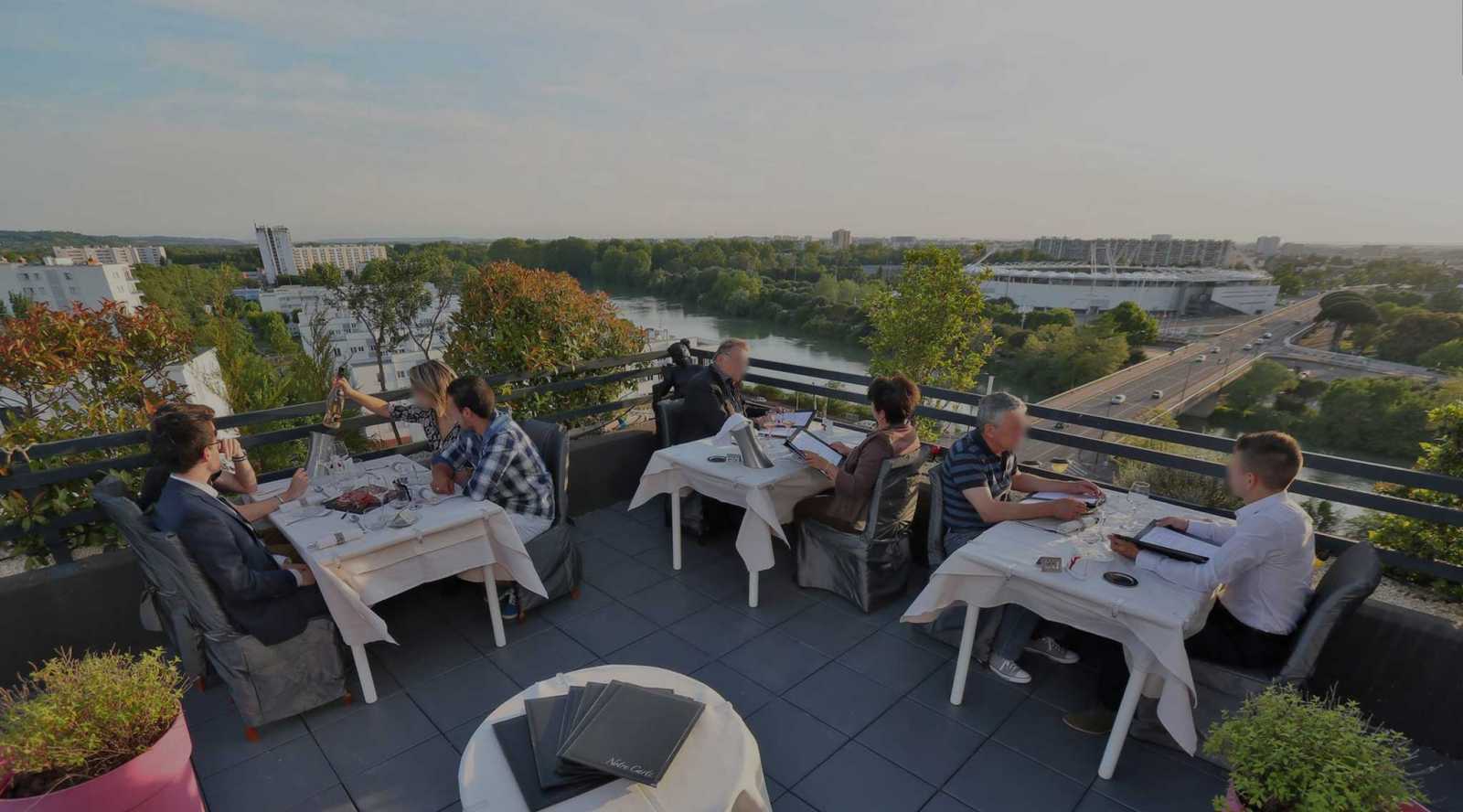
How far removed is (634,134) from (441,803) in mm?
9707

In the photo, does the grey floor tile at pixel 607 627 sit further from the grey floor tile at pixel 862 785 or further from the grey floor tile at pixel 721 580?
the grey floor tile at pixel 862 785

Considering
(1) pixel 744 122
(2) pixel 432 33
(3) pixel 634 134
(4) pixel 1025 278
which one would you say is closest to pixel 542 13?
(2) pixel 432 33

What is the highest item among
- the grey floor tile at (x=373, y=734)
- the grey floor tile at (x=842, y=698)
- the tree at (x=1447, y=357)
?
the grey floor tile at (x=373, y=734)

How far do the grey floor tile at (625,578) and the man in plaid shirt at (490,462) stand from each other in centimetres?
70

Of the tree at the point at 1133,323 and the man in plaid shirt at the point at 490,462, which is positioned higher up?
the man in plaid shirt at the point at 490,462

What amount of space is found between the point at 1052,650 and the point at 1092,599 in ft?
3.41

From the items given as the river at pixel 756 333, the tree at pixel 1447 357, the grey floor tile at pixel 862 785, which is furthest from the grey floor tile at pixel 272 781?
the tree at pixel 1447 357

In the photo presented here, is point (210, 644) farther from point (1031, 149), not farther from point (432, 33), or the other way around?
point (1031, 149)

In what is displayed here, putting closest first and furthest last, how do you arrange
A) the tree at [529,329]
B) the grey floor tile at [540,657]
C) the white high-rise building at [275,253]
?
the grey floor tile at [540,657] → the tree at [529,329] → the white high-rise building at [275,253]

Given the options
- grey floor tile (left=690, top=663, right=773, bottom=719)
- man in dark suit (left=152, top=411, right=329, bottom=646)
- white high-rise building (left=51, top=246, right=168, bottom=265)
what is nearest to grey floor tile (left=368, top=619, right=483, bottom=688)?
man in dark suit (left=152, top=411, right=329, bottom=646)

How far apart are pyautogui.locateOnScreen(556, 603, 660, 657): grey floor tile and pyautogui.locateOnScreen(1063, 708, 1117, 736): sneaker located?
6.97ft

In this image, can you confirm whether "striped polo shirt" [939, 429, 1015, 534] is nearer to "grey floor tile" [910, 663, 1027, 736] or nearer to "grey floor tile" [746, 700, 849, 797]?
"grey floor tile" [910, 663, 1027, 736]

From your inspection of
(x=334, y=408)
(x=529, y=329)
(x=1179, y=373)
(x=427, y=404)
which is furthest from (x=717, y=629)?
(x=1179, y=373)

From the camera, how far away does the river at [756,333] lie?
40719 mm
